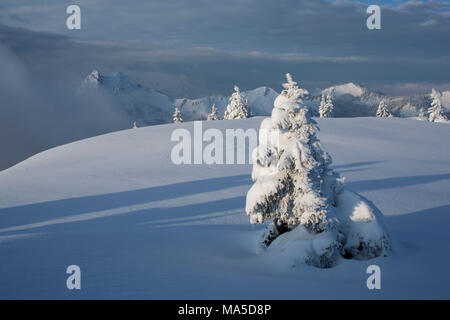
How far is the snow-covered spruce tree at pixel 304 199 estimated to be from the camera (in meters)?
11.1

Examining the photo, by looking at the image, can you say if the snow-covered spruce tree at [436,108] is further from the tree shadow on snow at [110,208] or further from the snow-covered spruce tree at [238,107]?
the tree shadow on snow at [110,208]

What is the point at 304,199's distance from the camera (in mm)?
11352

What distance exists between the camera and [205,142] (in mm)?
36094

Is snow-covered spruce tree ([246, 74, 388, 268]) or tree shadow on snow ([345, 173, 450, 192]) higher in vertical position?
tree shadow on snow ([345, 173, 450, 192])

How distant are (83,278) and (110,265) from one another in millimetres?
1130

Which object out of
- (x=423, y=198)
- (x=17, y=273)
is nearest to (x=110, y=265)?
(x=17, y=273)

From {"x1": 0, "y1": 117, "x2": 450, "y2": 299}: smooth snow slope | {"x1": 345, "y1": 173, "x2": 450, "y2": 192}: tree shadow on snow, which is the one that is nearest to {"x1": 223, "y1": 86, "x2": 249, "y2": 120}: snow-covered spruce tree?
{"x1": 0, "y1": 117, "x2": 450, "y2": 299}: smooth snow slope

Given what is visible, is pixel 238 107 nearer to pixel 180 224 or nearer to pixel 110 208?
pixel 110 208

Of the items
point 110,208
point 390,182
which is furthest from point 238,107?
point 110,208

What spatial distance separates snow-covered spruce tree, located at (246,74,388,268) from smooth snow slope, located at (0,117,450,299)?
22.2 inches

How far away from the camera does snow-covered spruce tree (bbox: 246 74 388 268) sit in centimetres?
1107

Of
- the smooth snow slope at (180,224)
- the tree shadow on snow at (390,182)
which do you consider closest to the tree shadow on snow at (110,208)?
the smooth snow slope at (180,224)

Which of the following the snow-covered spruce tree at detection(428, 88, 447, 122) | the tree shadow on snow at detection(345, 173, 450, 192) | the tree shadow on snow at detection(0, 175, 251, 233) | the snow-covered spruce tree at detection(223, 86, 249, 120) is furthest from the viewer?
the snow-covered spruce tree at detection(428, 88, 447, 122)

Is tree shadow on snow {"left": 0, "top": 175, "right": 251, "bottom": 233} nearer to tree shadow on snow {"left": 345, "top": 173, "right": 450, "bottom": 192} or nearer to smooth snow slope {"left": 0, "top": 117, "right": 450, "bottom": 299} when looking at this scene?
smooth snow slope {"left": 0, "top": 117, "right": 450, "bottom": 299}
